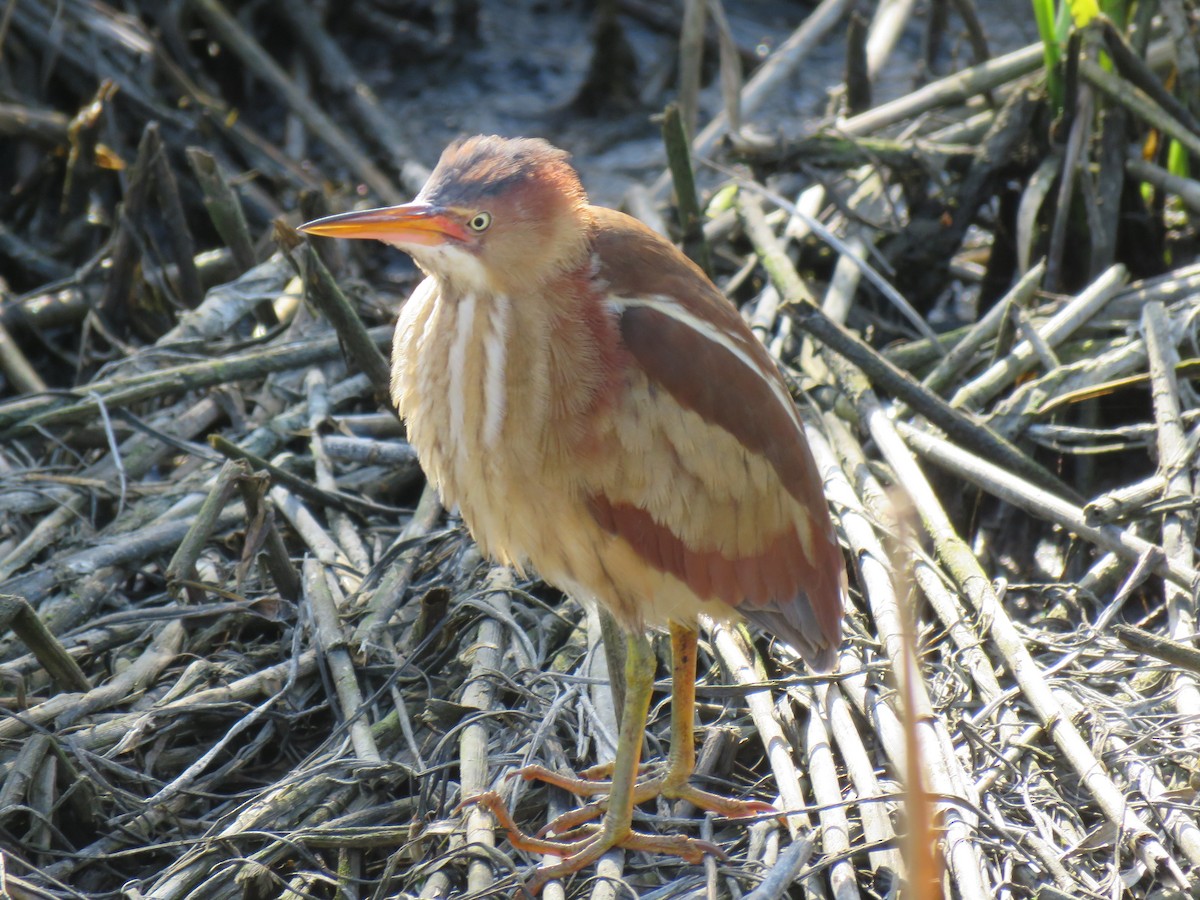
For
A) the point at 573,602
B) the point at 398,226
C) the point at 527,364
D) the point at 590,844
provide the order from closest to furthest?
the point at 398,226 → the point at 527,364 → the point at 590,844 → the point at 573,602

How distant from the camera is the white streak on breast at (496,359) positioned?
7.33ft

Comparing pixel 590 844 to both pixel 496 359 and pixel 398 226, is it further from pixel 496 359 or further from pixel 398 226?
pixel 398 226

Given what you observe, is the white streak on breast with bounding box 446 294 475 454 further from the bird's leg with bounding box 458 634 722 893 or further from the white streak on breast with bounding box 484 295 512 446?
the bird's leg with bounding box 458 634 722 893

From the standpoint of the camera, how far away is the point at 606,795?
260 centimetres

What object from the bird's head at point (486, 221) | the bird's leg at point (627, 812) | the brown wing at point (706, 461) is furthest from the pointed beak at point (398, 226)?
the bird's leg at point (627, 812)

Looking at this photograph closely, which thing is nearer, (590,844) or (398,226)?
(398,226)

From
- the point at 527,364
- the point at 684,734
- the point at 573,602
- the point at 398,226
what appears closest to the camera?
the point at 398,226

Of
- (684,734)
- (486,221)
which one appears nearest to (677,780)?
(684,734)

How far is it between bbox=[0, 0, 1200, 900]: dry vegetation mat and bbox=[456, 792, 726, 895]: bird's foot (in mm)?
36

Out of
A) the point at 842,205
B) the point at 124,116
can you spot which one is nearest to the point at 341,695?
the point at 842,205

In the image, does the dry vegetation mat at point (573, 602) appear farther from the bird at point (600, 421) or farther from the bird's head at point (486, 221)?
the bird's head at point (486, 221)

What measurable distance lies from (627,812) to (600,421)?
30.2 inches

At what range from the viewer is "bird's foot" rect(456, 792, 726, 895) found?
2402mm

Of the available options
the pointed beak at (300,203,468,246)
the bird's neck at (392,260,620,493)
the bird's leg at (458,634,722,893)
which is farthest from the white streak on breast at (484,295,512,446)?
the bird's leg at (458,634,722,893)
